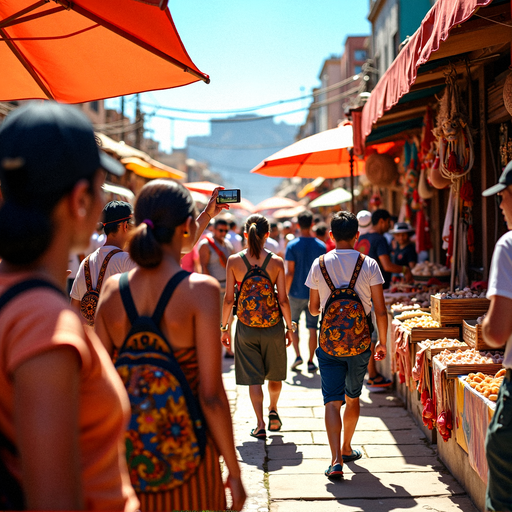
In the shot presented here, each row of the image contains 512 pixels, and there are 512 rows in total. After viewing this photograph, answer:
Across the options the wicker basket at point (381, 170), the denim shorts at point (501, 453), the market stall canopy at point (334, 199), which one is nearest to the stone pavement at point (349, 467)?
the denim shorts at point (501, 453)

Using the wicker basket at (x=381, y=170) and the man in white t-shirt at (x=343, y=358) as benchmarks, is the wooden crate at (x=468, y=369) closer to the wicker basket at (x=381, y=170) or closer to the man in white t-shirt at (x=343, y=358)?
the man in white t-shirt at (x=343, y=358)

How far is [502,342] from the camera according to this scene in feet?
7.85

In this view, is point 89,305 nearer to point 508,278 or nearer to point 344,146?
point 508,278

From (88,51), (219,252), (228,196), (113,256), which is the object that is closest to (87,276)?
(113,256)

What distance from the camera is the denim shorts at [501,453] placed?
238 centimetres

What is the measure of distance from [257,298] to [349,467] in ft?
5.34

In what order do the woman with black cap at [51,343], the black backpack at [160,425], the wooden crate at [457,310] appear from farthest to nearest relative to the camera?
the wooden crate at [457,310]
the black backpack at [160,425]
the woman with black cap at [51,343]

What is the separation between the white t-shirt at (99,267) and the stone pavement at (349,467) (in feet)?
6.01

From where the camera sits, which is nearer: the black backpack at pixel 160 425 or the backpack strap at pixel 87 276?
the black backpack at pixel 160 425

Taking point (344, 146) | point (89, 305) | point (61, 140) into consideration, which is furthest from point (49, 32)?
point (344, 146)

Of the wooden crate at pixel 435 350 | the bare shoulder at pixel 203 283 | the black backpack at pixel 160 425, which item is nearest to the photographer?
the black backpack at pixel 160 425

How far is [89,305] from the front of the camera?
13.5 feet

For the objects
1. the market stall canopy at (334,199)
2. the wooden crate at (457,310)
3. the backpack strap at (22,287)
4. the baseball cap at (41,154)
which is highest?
the market stall canopy at (334,199)

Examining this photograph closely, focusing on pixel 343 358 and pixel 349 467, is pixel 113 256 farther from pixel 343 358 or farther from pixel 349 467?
pixel 349 467
